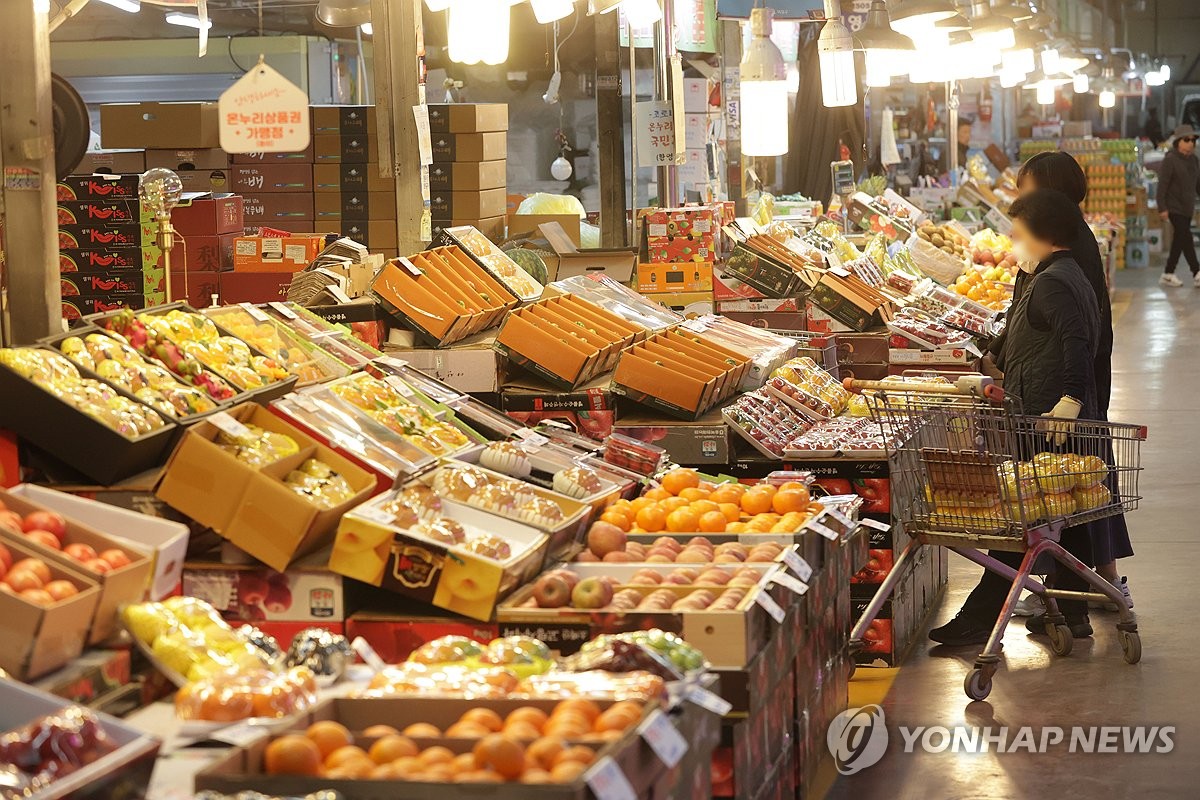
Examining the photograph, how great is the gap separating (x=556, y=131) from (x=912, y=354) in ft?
31.2

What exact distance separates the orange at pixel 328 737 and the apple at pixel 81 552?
0.85 meters

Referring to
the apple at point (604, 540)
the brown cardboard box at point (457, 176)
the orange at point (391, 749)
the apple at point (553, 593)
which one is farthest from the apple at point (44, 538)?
the brown cardboard box at point (457, 176)

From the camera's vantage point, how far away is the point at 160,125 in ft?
33.8

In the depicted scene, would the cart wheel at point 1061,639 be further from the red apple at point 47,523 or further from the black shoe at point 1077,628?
the red apple at point 47,523

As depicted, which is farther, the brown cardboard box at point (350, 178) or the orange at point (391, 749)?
the brown cardboard box at point (350, 178)

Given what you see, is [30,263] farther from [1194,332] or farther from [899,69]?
[1194,332]

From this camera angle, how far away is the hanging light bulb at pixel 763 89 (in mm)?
9570

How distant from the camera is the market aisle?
15.0 feet

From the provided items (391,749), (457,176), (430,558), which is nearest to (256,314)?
(430,558)

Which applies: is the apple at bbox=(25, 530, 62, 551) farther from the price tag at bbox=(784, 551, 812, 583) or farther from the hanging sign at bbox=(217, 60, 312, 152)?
the price tag at bbox=(784, 551, 812, 583)

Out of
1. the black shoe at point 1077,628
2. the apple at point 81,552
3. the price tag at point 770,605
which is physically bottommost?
the black shoe at point 1077,628

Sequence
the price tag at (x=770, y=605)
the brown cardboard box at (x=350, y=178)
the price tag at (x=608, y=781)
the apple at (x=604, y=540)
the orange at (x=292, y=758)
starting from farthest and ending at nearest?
1. the brown cardboard box at (x=350, y=178)
2. the apple at (x=604, y=540)
3. the price tag at (x=770, y=605)
4. the orange at (x=292, y=758)
5. the price tag at (x=608, y=781)

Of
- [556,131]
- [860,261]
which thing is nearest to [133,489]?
[860,261]

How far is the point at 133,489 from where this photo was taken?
13.0ft
